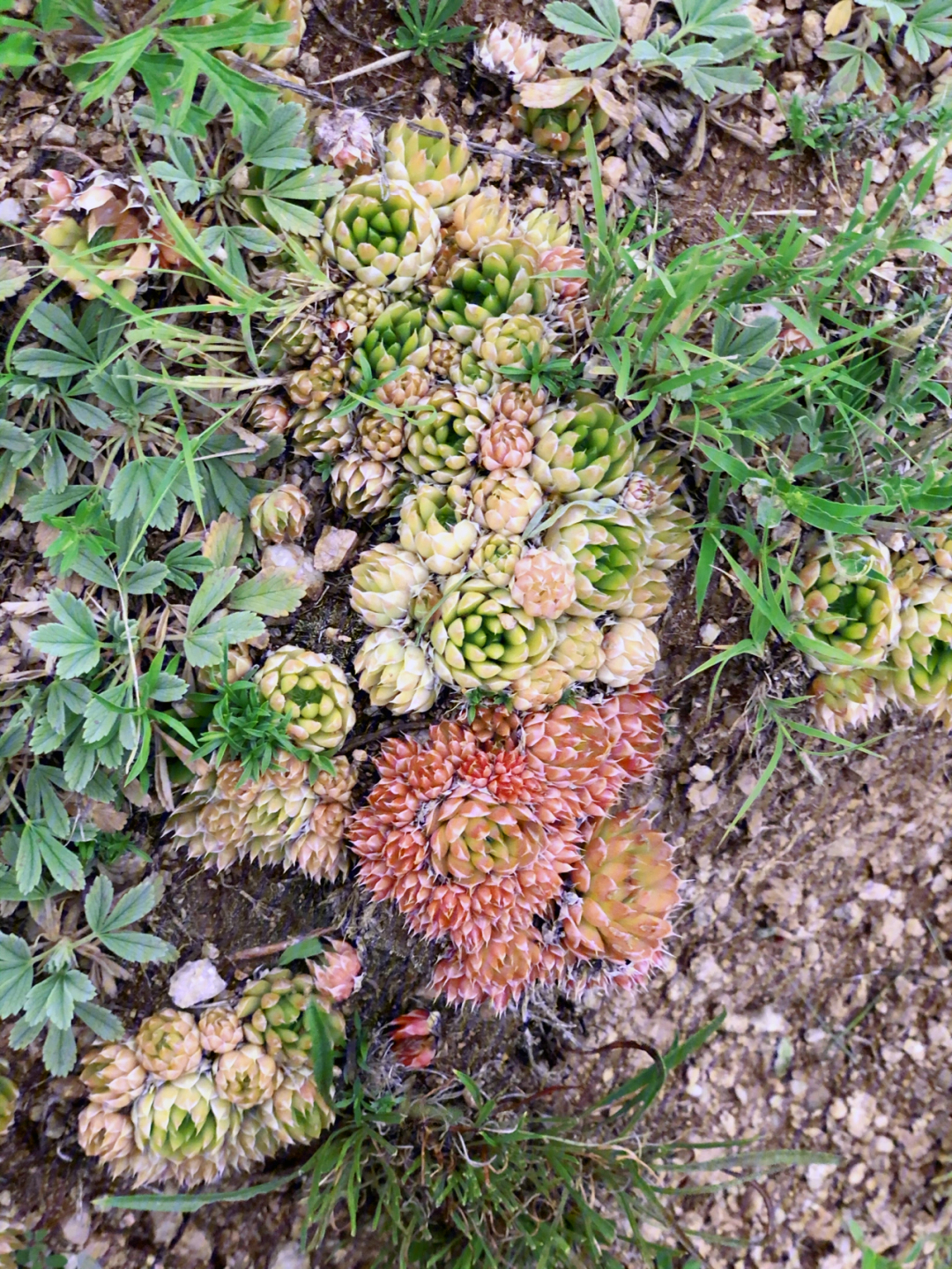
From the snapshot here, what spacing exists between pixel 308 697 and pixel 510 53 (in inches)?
56.8

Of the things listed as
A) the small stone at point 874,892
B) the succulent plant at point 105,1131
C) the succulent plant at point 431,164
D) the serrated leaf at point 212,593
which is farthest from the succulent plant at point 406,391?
the small stone at point 874,892

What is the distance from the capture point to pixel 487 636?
5.78ft

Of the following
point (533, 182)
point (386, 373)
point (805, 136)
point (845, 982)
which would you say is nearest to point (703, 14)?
point (805, 136)

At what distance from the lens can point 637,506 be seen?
1.83 metres

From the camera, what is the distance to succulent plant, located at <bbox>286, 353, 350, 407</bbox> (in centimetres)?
180

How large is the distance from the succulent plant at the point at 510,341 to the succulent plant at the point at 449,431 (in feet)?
0.29

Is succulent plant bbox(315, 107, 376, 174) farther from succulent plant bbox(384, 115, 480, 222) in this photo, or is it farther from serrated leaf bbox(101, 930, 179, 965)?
serrated leaf bbox(101, 930, 179, 965)

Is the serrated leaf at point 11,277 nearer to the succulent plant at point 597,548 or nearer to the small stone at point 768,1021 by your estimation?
the succulent plant at point 597,548

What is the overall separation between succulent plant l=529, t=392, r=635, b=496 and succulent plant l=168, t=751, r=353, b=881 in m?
0.76

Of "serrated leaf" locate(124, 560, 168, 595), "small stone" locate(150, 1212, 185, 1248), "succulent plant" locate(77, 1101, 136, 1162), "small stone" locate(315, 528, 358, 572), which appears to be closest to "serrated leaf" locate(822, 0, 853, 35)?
"small stone" locate(315, 528, 358, 572)

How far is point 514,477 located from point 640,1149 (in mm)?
1611

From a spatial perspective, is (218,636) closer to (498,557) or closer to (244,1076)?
(498,557)

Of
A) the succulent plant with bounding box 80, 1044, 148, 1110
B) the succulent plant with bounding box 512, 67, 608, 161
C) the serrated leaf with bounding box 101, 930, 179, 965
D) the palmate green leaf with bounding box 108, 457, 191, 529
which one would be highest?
the succulent plant with bounding box 512, 67, 608, 161

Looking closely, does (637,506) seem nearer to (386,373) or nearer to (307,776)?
(386,373)
